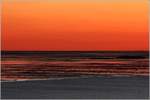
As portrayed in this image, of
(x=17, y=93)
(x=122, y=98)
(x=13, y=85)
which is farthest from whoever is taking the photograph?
(x=13, y=85)

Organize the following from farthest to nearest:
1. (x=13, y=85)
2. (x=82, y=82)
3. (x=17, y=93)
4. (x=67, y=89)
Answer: (x=82, y=82)
(x=13, y=85)
(x=67, y=89)
(x=17, y=93)

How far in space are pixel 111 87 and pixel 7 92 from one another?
4.47m

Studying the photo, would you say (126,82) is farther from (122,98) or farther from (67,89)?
(122,98)

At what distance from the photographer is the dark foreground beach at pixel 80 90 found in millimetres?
18250

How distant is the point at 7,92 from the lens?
19.3m

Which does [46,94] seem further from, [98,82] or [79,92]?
[98,82]

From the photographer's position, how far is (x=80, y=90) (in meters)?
20.1

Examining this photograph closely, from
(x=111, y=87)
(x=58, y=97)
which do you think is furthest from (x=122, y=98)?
(x=111, y=87)

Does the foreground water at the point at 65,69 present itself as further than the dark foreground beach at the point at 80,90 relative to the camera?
Yes

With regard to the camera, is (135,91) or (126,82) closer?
(135,91)

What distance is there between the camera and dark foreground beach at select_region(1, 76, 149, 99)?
59.9ft

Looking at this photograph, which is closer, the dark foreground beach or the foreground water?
the dark foreground beach

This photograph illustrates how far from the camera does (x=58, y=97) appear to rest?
18.0 metres

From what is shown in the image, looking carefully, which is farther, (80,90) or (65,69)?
(65,69)
